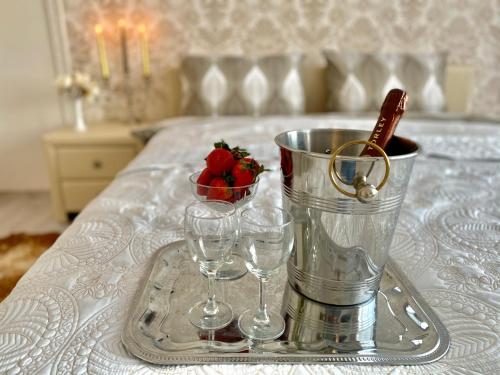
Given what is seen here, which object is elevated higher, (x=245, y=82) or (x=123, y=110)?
(x=245, y=82)

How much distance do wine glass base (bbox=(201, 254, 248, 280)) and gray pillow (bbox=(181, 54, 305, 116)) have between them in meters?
1.77

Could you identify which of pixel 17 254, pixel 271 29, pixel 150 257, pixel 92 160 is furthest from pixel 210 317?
pixel 271 29

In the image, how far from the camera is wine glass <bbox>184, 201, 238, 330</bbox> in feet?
2.10

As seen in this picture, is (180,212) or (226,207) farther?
(180,212)

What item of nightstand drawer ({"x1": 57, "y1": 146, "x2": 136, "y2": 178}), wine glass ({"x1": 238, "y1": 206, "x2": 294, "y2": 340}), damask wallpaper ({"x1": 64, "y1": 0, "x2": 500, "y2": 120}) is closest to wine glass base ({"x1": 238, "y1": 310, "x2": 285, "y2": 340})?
wine glass ({"x1": 238, "y1": 206, "x2": 294, "y2": 340})

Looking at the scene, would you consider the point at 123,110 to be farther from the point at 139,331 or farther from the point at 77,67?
the point at 139,331

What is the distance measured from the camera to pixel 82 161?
98.5 inches

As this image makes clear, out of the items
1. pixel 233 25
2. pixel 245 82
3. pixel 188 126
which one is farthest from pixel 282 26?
pixel 188 126

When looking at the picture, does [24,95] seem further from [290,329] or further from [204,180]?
[290,329]

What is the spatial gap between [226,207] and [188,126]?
1398 millimetres

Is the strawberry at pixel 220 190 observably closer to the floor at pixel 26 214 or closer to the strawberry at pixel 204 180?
the strawberry at pixel 204 180

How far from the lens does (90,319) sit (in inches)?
26.3

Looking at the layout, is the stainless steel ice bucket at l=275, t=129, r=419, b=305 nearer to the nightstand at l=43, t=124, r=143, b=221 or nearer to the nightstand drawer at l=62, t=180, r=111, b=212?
the nightstand at l=43, t=124, r=143, b=221

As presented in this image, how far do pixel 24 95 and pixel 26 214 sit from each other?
0.83 m
